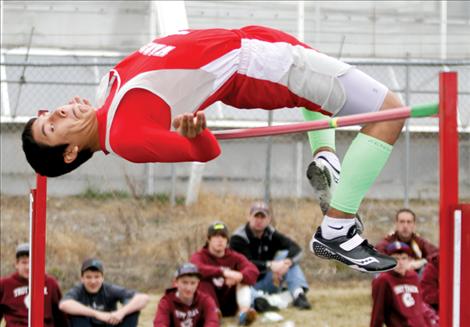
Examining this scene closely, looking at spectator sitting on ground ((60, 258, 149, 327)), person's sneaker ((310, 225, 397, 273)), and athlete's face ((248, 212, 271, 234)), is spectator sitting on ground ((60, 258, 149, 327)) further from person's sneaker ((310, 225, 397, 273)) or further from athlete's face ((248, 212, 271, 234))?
person's sneaker ((310, 225, 397, 273))

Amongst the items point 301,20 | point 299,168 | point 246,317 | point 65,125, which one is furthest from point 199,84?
point 301,20

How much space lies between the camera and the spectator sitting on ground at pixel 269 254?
29.1ft

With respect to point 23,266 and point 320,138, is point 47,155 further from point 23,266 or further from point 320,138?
point 23,266

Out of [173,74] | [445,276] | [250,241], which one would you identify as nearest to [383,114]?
[445,276]

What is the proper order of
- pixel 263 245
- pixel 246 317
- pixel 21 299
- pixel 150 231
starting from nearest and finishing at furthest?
pixel 21 299, pixel 246 317, pixel 263 245, pixel 150 231

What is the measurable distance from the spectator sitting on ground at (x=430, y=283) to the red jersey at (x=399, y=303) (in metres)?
0.07

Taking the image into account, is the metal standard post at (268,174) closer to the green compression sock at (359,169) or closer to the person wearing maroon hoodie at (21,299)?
the person wearing maroon hoodie at (21,299)

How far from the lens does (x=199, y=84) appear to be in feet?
13.6

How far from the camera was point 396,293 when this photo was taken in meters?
7.99

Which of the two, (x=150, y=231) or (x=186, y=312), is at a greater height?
(x=150, y=231)

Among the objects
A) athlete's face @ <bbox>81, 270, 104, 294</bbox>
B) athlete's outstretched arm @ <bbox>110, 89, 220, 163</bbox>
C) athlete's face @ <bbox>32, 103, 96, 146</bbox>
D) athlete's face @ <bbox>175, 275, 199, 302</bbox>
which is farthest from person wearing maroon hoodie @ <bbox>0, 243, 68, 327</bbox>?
athlete's outstretched arm @ <bbox>110, 89, 220, 163</bbox>

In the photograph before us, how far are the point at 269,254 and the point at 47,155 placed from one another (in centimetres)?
497

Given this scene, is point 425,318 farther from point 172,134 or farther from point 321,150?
point 172,134

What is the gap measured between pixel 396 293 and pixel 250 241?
152cm
